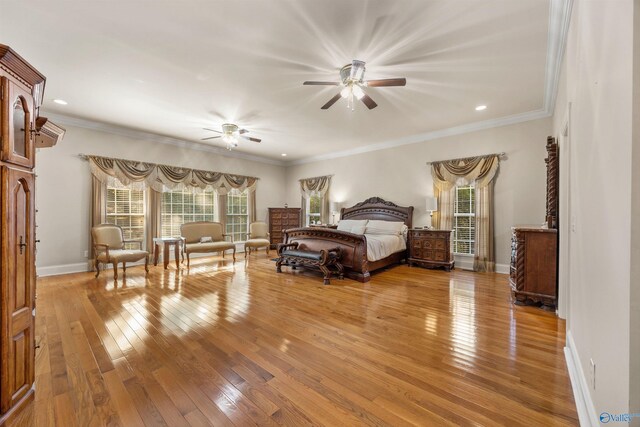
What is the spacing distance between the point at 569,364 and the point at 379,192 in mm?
5028

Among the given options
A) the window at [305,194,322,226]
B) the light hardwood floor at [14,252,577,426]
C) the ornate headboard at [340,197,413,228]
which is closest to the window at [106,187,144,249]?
the light hardwood floor at [14,252,577,426]

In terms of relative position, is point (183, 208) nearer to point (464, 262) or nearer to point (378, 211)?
point (378, 211)

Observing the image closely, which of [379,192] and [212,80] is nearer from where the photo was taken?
[212,80]

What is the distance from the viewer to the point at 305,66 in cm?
312

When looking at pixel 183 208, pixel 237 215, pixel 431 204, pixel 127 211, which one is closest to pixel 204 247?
pixel 183 208

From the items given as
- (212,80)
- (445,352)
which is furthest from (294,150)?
(445,352)

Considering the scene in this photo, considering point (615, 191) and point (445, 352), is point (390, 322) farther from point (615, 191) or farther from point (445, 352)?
point (615, 191)

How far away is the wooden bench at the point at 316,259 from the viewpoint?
172 inches

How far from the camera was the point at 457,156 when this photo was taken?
5438 mm

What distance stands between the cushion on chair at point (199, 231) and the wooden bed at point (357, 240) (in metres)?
1.93

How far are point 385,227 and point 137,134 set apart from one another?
228 inches

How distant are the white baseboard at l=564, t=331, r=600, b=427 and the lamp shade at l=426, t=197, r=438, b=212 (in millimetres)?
3531

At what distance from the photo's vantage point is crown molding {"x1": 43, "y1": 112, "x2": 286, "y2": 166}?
15.9 ft

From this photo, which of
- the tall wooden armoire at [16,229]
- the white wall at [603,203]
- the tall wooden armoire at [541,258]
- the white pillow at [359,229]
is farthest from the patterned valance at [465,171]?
the tall wooden armoire at [16,229]
